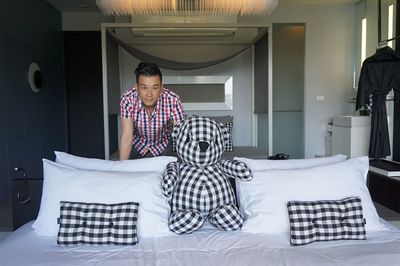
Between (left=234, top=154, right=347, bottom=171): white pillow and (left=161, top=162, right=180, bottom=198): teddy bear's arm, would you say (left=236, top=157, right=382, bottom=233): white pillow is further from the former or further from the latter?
(left=161, top=162, right=180, bottom=198): teddy bear's arm

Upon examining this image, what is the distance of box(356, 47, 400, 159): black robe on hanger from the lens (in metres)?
3.34

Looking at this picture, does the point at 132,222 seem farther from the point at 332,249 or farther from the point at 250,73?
the point at 250,73

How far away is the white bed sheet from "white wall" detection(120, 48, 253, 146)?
374cm

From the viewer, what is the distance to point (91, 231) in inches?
52.4

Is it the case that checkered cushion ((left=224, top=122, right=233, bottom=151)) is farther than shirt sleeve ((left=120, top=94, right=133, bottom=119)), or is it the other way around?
shirt sleeve ((left=120, top=94, right=133, bottom=119))

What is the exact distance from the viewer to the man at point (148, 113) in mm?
1803

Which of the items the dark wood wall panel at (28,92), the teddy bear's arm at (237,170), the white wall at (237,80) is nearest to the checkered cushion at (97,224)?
the teddy bear's arm at (237,170)

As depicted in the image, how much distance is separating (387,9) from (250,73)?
187cm

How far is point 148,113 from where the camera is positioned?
194cm

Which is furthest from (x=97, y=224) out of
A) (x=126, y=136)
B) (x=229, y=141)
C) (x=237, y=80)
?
(x=237, y=80)

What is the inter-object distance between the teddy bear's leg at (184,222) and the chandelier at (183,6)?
6.30ft

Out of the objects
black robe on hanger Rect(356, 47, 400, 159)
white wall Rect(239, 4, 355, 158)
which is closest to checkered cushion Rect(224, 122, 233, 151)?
white wall Rect(239, 4, 355, 158)

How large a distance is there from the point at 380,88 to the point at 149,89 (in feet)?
8.29

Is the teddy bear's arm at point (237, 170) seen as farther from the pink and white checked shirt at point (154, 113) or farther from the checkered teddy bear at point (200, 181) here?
the pink and white checked shirt at point (154, 113)
